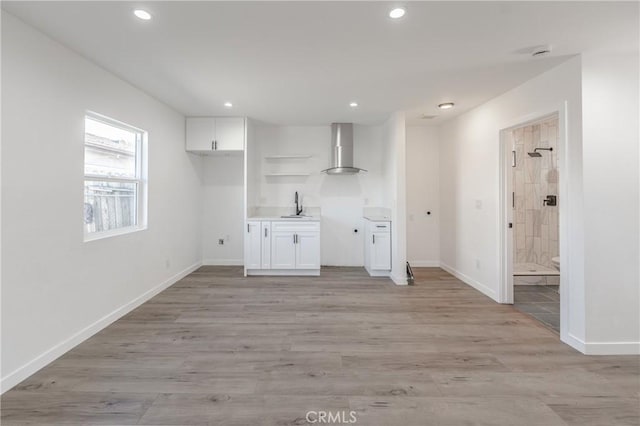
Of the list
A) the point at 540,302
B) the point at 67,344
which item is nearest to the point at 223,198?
the point at 67,344

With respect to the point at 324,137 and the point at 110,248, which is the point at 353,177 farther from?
the point at 110,248

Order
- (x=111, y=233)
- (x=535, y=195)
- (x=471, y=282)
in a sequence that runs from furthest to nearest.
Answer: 1. (x=535, y=195)
2. (x=471, y=282)
3. (x=111, y=233)

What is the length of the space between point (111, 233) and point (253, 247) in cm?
196

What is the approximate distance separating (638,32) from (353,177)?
3.68 metres

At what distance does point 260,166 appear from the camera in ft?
17.4

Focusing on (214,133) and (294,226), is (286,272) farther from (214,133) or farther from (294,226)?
(214,133)

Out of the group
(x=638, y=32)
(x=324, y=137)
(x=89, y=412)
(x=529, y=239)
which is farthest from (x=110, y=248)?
(x=529, y=239)

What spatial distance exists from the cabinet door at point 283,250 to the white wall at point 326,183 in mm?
801

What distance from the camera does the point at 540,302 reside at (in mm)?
3543

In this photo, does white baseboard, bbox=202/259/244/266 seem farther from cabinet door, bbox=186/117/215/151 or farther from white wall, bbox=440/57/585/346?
white wall, bbox=440/57/585/346

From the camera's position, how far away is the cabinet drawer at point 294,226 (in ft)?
15.1

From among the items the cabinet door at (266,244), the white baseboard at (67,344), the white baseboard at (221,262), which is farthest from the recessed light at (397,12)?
the white baseboard at (221,262)

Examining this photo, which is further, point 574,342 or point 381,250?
point 381,250

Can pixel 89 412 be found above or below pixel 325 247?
below
